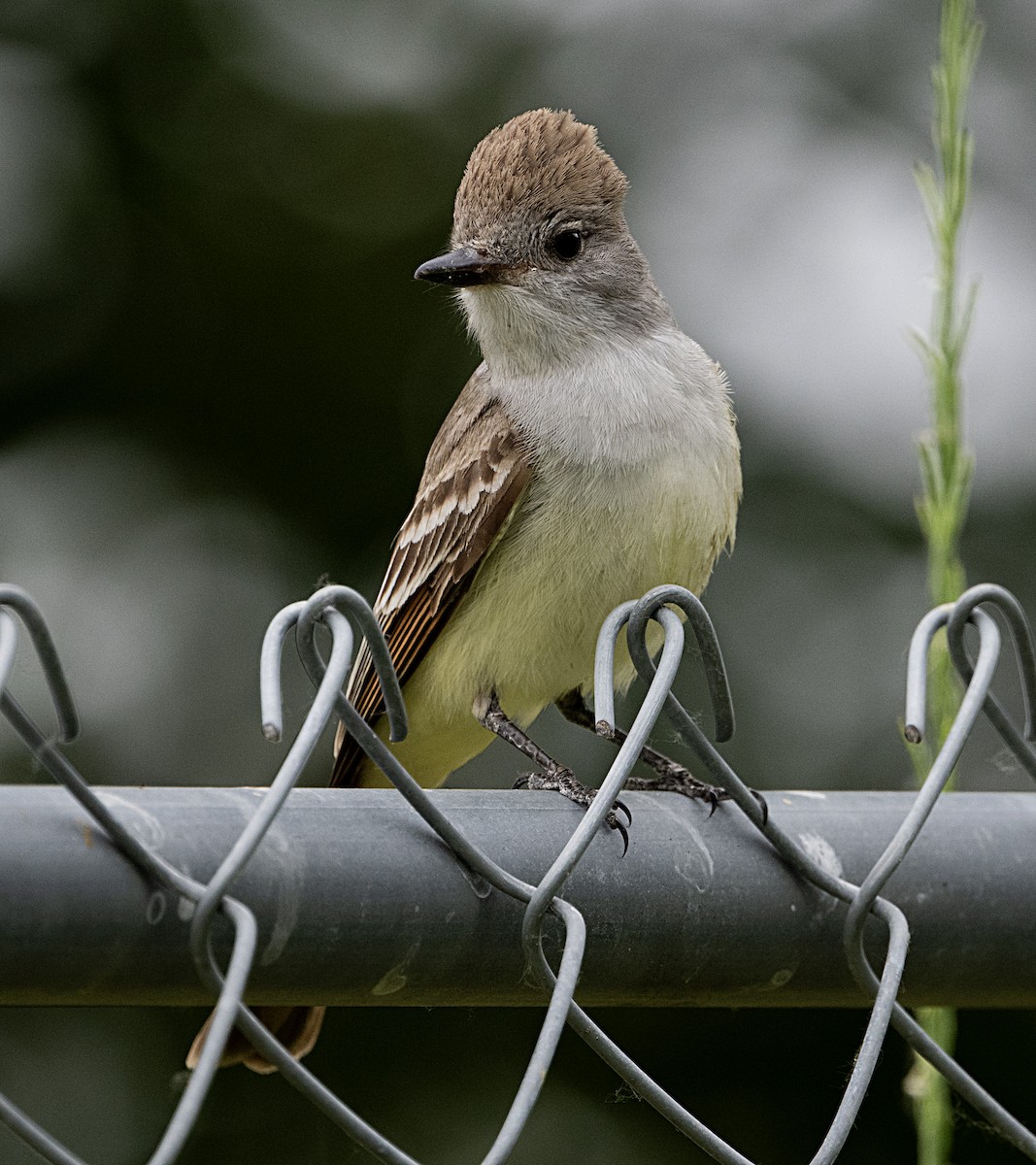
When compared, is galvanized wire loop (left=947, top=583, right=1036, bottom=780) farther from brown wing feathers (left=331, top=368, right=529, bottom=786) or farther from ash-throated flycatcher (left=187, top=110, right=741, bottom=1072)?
brown wing feathers (left=331, top=368, right=529, bottom=786)

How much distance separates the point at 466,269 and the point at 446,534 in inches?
18.2

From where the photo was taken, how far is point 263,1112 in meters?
3.47

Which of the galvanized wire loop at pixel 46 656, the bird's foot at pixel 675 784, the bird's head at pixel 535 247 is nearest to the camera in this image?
the galvanized wire loop at pixel 46 656

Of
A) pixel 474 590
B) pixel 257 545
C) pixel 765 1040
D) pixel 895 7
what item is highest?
pixel 895 7

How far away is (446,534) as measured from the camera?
2.72 metres

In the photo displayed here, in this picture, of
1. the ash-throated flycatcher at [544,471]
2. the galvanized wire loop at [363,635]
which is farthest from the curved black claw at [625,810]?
the ash-throated flycatcher at [544,471]

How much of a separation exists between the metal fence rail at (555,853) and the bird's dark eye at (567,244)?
1535 mm

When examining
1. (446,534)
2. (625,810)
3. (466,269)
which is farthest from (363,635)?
(466,269)

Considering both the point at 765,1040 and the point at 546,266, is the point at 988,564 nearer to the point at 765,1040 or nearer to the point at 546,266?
the point at 765,1040

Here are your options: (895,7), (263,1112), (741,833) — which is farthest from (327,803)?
(895,7)

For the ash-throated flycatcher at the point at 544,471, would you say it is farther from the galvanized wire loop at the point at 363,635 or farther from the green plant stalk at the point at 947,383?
the galvanized wire loop at the point at 363,635

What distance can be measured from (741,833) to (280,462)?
2.86 meters

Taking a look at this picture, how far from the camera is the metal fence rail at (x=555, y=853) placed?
985 millimetres

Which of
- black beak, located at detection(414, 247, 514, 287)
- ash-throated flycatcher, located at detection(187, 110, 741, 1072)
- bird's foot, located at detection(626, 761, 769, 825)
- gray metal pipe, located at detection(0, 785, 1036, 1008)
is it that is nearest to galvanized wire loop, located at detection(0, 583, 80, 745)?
gray metal pipe, located at detection(0, 785, 1036, 1008)
